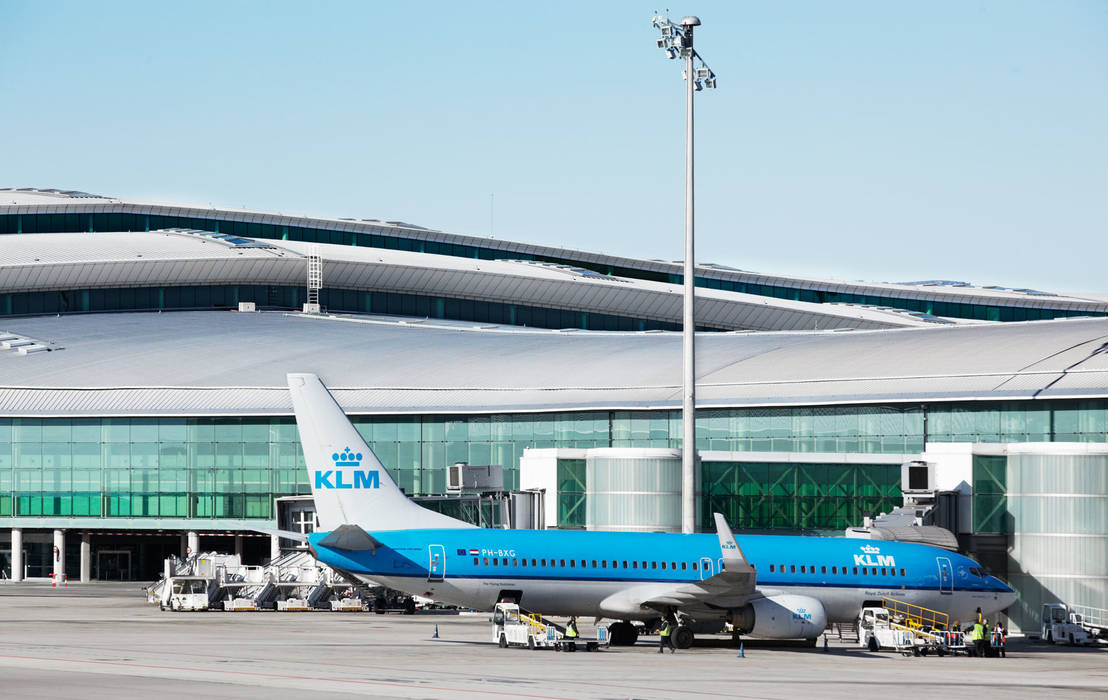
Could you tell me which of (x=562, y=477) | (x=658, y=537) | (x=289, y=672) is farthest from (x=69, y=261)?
(x=289, y=672)

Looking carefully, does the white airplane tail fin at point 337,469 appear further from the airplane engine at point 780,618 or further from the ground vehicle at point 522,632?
the airplane engine at point 780,618

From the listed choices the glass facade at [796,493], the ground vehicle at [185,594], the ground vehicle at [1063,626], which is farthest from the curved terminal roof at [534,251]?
the ground vehicle at [1063,626]

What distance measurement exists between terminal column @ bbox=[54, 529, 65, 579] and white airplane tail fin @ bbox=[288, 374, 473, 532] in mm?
42623

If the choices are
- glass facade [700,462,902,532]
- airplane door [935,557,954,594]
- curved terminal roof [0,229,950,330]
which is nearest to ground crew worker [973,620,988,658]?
airplane door [935,557,954,594]

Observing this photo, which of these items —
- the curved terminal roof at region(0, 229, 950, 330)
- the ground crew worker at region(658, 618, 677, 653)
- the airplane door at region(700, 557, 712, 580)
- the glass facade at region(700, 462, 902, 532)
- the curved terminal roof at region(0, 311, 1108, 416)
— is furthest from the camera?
the curved terminal roof at region(0, 229, 950, 330)

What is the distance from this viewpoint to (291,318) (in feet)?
314

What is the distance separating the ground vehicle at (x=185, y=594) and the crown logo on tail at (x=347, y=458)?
68.0 ft

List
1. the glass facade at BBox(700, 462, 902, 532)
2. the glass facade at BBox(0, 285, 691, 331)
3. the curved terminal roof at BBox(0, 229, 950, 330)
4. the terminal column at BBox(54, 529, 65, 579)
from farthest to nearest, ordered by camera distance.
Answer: the glass facade at BBox(0, 285, 691, 331)
the curved terminal roof at BBox(0, 229, 950, 330)
the terminal column at BBox(54, 529, 65, 579)
the glass facade at BBox(700, 462, 902, 532)

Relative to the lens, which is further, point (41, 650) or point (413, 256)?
point (413, 256)

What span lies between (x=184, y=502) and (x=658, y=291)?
39.7 m

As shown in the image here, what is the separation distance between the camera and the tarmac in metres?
33.0

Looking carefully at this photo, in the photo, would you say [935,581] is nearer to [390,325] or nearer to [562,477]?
[562,477]

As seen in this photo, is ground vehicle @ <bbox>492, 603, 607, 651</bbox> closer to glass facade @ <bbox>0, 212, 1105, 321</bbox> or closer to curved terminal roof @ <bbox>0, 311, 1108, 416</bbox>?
curved terminal roof @ <bbox>0, 311, 1108, 416</bbox>

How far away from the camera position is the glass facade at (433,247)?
4412 inches
